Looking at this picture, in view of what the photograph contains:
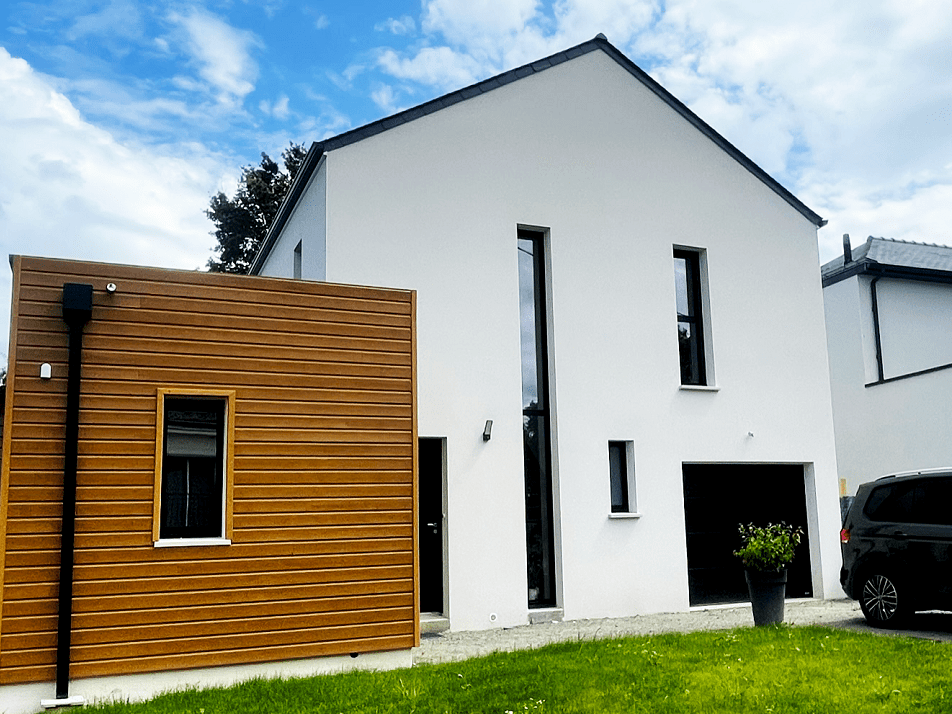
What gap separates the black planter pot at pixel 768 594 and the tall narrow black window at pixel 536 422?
2914 millimetres

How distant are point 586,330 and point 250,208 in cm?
2214

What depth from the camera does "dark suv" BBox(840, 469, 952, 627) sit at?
32.8 ft

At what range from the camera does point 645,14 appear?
1114cm

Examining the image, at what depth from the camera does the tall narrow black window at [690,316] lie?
14.2 metres

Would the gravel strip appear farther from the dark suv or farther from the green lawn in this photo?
the green lawn

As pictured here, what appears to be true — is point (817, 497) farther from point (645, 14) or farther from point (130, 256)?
point (130, 256)

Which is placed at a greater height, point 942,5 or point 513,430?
point 942,5

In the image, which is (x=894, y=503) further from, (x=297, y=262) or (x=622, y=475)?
(x=297, y=262)

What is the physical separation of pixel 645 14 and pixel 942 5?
359cm

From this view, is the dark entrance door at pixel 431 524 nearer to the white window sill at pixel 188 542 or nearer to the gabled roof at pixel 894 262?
the white window sill at pixel 188 542

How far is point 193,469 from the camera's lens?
8.79 meters

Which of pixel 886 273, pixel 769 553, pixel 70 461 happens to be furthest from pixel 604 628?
pixel 886 273

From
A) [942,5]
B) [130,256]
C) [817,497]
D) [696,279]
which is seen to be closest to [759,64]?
[942,5]

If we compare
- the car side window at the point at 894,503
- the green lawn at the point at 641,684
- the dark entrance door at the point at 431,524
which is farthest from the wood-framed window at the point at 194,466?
the car side window at the point at 894,503
